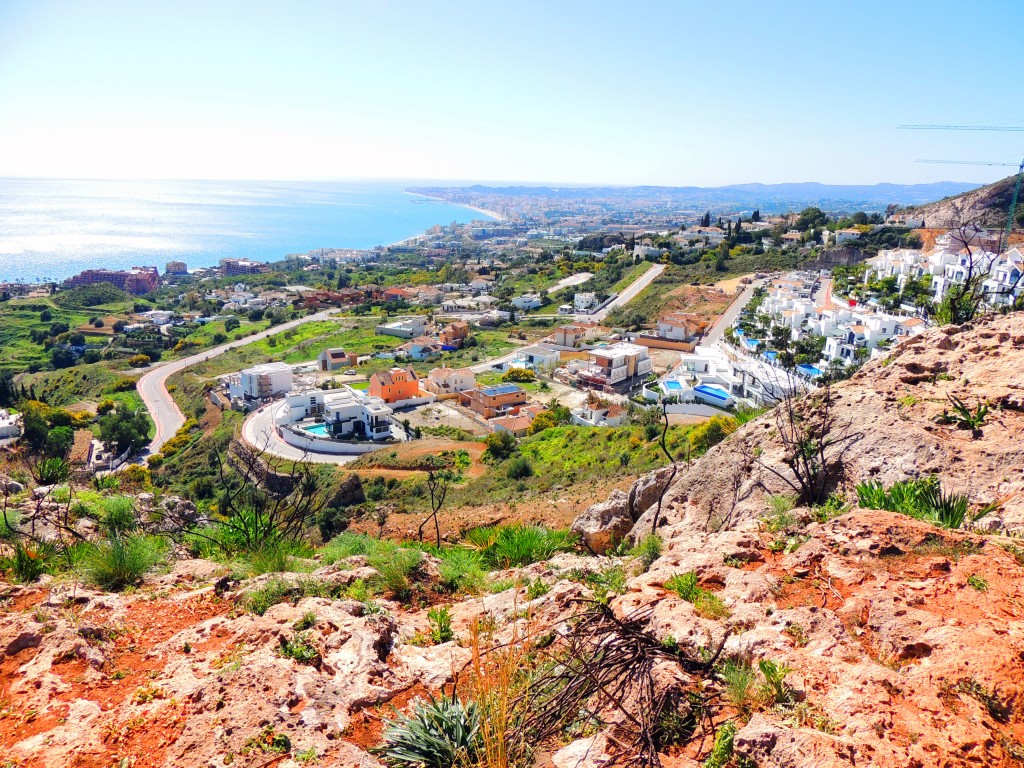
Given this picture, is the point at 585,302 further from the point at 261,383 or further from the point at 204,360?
the point at 204,360

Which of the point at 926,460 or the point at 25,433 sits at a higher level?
the point at 926,460

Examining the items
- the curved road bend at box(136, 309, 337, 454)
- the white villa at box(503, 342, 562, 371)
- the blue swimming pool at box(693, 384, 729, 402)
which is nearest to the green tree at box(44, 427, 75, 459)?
the curved road bend at box(136, 309, 337, 454)

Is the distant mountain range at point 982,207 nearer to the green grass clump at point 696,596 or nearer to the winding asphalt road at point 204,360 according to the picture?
the winding asphalt road at point 204,360

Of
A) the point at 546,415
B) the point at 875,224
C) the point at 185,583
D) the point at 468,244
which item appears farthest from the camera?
the point at 468,244

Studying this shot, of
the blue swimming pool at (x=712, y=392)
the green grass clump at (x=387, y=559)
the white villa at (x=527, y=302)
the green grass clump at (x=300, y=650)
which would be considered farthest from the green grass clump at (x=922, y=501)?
the white villa at (x=527, y=302)

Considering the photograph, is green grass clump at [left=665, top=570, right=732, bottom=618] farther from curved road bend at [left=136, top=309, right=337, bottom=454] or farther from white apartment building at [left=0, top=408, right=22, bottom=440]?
white apartment building at [left=0, top=408, right=22, bottom=440]

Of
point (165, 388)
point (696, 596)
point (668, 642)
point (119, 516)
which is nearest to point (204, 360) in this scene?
point (165, 388)

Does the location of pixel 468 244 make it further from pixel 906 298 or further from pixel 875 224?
pixel 906 298

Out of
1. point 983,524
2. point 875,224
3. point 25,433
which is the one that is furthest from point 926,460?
point 875,224
